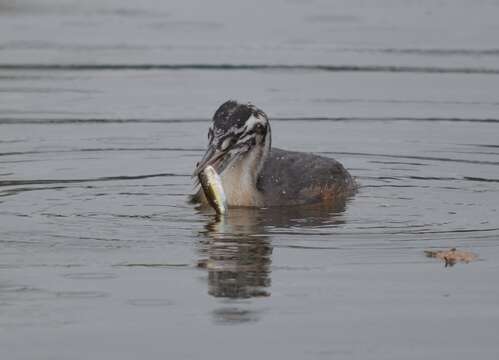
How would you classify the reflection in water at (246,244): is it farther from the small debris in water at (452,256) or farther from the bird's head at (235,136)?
the small debris in water at (452,256)

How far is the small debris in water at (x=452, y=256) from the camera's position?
11320mm

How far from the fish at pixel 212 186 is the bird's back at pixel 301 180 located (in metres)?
0.77

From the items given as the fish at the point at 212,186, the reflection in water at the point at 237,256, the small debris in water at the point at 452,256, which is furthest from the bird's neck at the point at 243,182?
the small debris in water at the point at 452,256

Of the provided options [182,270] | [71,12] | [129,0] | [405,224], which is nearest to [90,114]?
[405,224]

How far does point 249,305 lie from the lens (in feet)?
32.4

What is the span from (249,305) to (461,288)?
5.22 feet

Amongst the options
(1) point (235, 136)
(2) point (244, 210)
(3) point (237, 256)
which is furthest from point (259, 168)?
(3) point (237, 256)

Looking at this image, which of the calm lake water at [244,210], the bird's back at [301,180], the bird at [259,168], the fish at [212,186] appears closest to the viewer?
the calm lake water at [244,210]

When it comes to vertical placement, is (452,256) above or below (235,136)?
below

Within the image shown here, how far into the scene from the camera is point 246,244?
1208 cm

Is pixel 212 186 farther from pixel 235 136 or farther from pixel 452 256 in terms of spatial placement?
pixel 452 256

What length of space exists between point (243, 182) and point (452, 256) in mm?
3306

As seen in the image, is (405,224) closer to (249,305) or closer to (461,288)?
(461,288)

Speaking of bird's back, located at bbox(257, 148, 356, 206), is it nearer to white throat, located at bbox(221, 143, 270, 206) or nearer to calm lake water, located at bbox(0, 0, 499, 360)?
white throat, located at bbox(221, 143, 270, 206)
